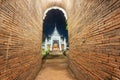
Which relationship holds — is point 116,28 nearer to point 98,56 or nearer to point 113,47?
point 113,47

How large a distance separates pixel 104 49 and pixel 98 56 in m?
0.36

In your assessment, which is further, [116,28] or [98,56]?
[98,56]

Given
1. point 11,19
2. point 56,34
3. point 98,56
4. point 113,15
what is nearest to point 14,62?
point 11,19

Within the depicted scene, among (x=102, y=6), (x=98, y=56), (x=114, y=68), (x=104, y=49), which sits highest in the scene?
(x=102, y=6)

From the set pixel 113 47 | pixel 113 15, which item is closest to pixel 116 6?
pixel 113 15

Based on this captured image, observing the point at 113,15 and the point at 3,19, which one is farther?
the point at 3,19

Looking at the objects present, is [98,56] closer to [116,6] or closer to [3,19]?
[116,6]

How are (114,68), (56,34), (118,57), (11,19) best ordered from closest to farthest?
(118,57)
(114,68)
(11,19)
(56,34)

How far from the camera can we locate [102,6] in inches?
92.6

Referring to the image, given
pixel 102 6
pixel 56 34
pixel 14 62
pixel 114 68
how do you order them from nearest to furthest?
pixel 114 68
pixel 102 6
pixel 14 62
pixel 56 34

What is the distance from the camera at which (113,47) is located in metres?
1.95

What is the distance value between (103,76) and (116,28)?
109 cm

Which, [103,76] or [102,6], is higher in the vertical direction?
[102,6]

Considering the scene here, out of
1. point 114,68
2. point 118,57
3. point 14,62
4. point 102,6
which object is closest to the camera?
point 118,57
